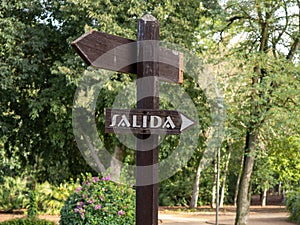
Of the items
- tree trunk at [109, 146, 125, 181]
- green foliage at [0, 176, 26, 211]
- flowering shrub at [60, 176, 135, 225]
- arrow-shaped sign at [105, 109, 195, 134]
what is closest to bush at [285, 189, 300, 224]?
tree trunk at [109, 146, 125, 181]

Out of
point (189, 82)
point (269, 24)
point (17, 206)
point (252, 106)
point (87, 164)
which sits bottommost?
point (17, 206)

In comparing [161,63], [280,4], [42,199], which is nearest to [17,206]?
[42,199]

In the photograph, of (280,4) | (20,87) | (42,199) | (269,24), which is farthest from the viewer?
(42,199)

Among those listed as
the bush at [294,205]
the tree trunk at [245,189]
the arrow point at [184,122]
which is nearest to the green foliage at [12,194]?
the tree trunk at [245,189]

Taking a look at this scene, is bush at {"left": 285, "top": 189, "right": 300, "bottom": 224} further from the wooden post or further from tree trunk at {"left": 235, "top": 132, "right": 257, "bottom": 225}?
the wooden post

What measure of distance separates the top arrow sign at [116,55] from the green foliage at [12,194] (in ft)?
53.2

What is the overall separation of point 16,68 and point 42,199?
615 cm

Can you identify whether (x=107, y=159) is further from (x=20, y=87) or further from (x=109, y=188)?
(x=109, y=188)

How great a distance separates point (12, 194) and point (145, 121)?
680 inches

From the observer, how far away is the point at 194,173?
25.2 meters

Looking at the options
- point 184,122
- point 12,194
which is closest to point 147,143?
point 184,122

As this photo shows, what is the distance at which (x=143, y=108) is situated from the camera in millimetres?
4129

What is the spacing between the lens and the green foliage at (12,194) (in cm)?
1980

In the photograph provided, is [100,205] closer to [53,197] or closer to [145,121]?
[145,121]
